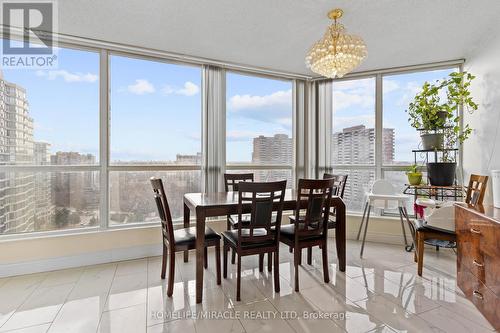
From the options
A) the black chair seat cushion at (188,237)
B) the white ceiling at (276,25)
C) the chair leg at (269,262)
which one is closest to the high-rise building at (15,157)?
the white ceiling at (276,25)

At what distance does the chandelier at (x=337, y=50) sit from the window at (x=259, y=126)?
5.68ft

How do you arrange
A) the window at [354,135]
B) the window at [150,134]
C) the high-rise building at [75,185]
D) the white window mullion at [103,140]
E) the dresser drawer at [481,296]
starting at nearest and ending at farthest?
the dresser drawer at [481,296], the high-rise building at [75,185], the white window mullion at [103,140], the window at [150,134], the window at [354,135]

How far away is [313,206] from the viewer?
2484mm

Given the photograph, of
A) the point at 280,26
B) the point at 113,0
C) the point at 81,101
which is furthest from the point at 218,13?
the point at 81,101

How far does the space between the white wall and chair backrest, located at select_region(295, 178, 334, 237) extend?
1.99m

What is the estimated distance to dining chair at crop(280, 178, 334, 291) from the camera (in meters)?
2.39

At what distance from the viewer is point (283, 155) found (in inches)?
175

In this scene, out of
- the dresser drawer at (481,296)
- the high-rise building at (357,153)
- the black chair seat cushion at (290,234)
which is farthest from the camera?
the high-rise building at (357,153)

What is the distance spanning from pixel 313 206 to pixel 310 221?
0.15 meters

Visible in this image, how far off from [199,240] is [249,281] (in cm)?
77

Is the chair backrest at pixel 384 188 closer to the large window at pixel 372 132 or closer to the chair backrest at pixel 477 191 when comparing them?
the large window at pixel 372 132

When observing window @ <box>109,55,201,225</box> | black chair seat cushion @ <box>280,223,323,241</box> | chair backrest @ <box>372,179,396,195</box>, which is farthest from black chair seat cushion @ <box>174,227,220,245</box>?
chair backrest @ <box>372,179,396,195</box>

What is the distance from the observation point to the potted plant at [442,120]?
3.19m

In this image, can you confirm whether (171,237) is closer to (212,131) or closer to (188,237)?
(188,237)
